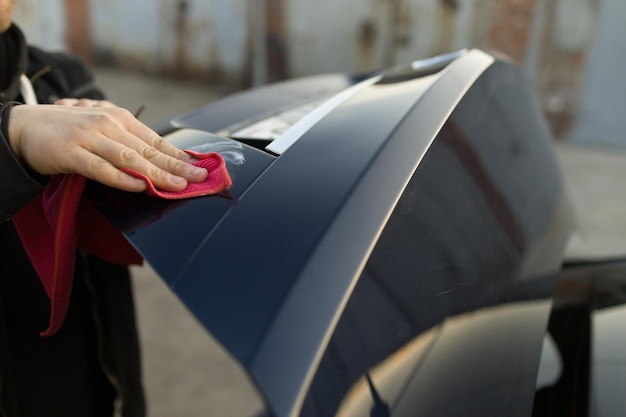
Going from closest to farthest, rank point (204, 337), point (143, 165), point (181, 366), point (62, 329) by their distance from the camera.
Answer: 1. point (143, 165)
2. point (62, 329)
3. point (181, 366)
4. point (204, 337)

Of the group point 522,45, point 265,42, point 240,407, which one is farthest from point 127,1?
point 240,407

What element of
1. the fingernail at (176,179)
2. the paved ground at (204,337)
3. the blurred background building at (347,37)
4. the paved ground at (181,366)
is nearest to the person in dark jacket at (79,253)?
the fingernail at (176,179)

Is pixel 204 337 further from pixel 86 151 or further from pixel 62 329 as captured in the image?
pixel 86 151

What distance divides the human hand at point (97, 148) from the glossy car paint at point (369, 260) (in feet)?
0.16

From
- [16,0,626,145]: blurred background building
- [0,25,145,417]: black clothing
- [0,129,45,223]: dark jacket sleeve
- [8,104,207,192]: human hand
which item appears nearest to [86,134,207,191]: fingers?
[8,104,207,192]: human hand

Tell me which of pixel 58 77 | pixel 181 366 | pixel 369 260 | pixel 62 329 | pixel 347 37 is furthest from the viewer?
pixel 347 37

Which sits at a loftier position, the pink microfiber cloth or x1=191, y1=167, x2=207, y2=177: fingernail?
x1=191, y1=167, x2=207, y2=177: fingernail

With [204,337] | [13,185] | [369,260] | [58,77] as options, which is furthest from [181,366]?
[369,260]

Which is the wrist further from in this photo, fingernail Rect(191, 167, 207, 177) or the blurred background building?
the blurred background building

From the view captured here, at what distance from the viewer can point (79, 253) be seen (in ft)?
4.64

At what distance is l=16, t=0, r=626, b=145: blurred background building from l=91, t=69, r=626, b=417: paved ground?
95 cm

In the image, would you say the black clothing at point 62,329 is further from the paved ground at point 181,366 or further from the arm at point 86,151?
the paved ground at point 181,366

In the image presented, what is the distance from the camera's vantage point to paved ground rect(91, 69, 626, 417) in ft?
8.84

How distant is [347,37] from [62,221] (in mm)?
6971
